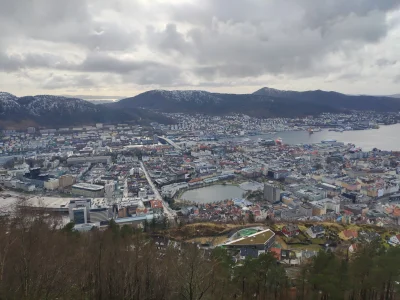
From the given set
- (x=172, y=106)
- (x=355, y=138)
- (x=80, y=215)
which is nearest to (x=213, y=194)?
(x=80, y=215)

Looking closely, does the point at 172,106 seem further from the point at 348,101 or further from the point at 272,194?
the point at 272,194

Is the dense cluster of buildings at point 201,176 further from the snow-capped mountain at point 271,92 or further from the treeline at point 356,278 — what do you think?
the snow-capped mountain at point 271,92

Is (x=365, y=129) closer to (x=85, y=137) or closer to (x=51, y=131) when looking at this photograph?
(x=85, y=137)

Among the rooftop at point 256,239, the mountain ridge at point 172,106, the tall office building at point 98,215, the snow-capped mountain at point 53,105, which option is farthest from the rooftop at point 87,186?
the snow-capped mountain at point 53,105

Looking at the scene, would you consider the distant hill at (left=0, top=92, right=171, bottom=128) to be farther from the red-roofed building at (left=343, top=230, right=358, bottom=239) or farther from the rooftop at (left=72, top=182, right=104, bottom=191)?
the red-roofed building at (left=343, top=230, right=358, bottom=239)

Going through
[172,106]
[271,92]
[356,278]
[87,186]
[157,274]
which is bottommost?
[87,186]

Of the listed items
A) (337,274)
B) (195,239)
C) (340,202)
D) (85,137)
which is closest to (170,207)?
(195,239)
